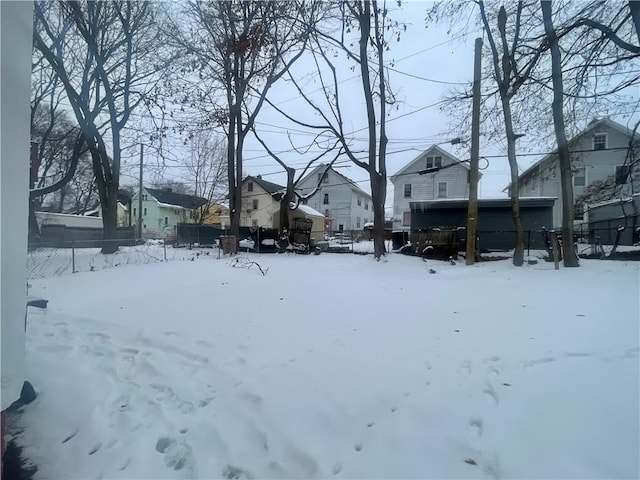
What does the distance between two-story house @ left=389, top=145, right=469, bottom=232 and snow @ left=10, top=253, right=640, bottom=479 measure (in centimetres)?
2083

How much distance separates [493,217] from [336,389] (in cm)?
1600

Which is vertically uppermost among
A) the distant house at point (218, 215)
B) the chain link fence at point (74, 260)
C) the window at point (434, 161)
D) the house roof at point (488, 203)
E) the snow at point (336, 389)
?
the window at point (434, 161)

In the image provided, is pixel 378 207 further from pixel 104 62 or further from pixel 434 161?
pixel 434 161

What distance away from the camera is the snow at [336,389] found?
5.83ft

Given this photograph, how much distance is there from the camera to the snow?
5.83ft

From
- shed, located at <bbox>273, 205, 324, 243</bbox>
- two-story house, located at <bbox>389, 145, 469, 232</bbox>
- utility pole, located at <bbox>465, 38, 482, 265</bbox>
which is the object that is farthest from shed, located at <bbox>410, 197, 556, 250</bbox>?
shed, located at <bbox>273, 205, 324, 243</bbox>

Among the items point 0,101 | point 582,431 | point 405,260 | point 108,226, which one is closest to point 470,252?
point 405,260

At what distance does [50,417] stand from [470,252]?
384 inches

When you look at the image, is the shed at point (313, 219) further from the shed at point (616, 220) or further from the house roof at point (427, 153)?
the shed at point (616, 220)

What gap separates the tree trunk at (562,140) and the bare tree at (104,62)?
35.1 feet

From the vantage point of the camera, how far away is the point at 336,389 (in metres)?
2.48

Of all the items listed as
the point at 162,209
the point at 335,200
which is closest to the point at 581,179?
the point at 335,200

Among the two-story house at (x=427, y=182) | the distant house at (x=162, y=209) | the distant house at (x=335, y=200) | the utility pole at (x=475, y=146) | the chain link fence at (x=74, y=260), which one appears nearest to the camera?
the chain link fence at (x=74, y=260)

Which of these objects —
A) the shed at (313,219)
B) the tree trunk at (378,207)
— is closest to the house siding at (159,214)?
the shed at (313,219)
